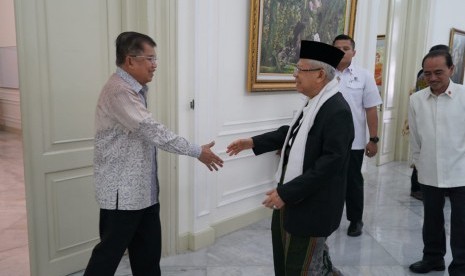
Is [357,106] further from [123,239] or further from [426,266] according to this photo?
[123,239]

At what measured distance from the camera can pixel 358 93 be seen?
3453 millimetres

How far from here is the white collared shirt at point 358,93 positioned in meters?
3.42

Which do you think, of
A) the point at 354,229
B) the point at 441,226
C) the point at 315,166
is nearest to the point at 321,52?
the point at 315,166

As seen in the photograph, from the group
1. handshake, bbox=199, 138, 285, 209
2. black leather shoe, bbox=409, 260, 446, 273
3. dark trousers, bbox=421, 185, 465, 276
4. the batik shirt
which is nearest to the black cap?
handshake, bbox=199, 138, 285, 209

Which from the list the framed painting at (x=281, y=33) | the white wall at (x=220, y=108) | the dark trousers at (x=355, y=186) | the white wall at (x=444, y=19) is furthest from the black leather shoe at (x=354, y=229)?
the white wall at (x=444, y=19)

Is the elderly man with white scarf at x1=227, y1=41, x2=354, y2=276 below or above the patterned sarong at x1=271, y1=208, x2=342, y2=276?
above

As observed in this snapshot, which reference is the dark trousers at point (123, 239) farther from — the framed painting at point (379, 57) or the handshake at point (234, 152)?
the framed painting at point (379, 57)

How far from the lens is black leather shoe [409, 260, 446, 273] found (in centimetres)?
294

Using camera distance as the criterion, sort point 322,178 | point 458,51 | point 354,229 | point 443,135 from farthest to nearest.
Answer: point 458,51, point 354,229, point 443,135, point 322,178

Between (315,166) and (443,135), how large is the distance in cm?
133

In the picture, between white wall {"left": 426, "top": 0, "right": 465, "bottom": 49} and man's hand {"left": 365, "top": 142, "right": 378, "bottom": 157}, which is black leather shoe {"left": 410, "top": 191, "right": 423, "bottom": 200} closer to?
man's hand {"left": 365, "top": 142, "right": 378, "bottom": 157}

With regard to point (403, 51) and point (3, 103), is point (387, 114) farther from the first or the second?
point (3, 103)

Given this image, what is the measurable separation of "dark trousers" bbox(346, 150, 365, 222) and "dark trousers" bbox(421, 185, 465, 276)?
2.36 feet

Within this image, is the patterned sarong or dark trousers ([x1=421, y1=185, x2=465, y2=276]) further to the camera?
dark trousers ([x1=421, y1=185, x2=465, y2=276])
